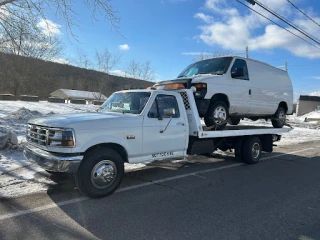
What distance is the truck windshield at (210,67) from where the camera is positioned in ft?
25.2

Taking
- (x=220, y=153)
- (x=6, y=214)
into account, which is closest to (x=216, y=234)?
(x=6, y=214)

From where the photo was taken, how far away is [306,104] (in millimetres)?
59281

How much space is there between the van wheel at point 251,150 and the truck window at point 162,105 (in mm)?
3201

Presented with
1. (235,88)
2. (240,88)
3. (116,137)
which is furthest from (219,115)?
(116,137)

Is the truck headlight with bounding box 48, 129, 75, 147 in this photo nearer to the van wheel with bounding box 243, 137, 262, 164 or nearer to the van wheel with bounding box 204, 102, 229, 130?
the van wheel with bounding box 204, 102, 229, 130

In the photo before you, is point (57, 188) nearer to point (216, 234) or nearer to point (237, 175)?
point (216, 234)

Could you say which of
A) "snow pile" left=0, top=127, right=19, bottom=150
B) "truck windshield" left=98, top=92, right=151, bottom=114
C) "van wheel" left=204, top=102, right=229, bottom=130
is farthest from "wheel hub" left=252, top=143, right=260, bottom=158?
"snow pile" left=0, top=127, right=19, bottom=150

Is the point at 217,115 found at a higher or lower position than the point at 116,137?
higher

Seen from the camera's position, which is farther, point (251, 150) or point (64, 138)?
point (251, 150)

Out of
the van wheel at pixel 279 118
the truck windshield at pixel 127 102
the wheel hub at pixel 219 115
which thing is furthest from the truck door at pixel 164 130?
the van wheel at pixel 279 118

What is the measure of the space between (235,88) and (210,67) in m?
0.94

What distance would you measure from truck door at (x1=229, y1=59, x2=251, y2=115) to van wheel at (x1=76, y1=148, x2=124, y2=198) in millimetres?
4140

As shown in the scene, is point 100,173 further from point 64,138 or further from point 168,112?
point 168,112

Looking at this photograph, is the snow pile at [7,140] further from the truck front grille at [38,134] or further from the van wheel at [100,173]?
the van wheel at [100,173]
